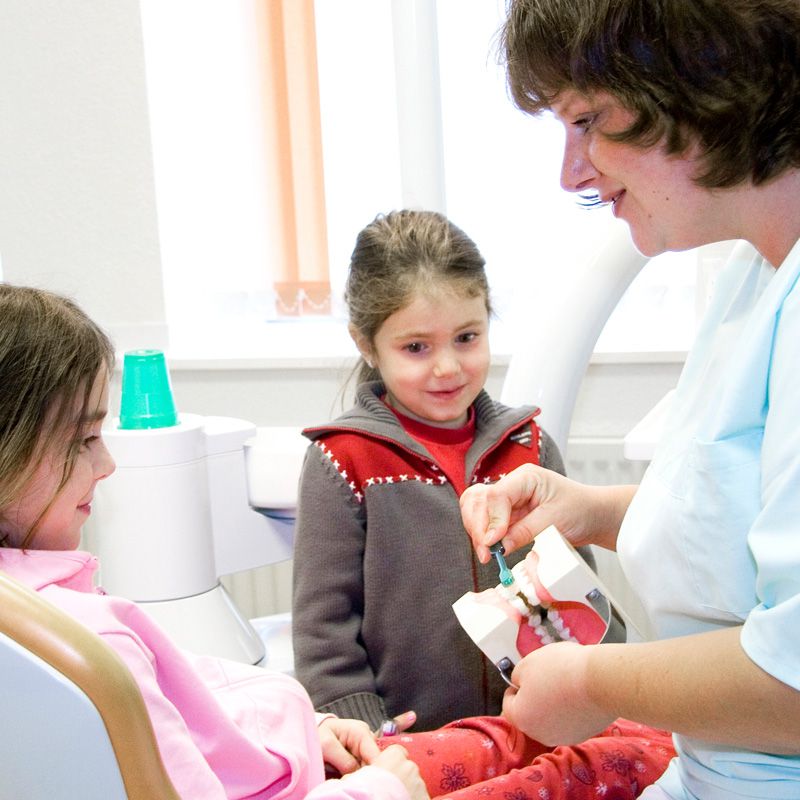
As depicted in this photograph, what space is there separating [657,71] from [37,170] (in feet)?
6.08

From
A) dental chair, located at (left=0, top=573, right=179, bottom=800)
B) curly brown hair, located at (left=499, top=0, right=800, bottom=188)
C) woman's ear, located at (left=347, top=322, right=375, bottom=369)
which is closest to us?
dental chair, located at (left=0, top=573, right=179, bottom=800)

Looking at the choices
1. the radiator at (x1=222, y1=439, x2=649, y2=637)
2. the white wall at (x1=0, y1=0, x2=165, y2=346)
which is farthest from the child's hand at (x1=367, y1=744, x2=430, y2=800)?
the white wall at (x1=0, y1=0, x2=165, y2=346)

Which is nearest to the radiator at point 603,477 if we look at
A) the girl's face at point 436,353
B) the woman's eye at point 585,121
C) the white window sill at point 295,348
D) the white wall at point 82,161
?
the white window sill at point 295,348

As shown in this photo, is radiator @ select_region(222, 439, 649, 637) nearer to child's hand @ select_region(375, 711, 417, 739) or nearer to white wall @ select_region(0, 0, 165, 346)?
white wall @ select_region(0, 0, 165, 346)

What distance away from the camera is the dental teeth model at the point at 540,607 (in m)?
0.96

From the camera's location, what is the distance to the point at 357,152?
2396 millimetres

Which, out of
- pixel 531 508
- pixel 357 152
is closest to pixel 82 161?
pixel 357 152

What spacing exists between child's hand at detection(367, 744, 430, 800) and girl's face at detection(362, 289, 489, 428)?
0.50 m

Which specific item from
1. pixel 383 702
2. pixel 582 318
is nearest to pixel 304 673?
pixel 383 702

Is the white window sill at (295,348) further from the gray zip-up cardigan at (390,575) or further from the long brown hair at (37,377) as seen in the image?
the long brown hair at (37,377)

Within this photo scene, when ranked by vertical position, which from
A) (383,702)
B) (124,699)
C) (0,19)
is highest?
(0,19)

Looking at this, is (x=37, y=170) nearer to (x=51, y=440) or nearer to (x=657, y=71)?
(x=51, y=440)

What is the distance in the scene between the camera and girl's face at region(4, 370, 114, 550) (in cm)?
84

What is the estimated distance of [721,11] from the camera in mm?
747
